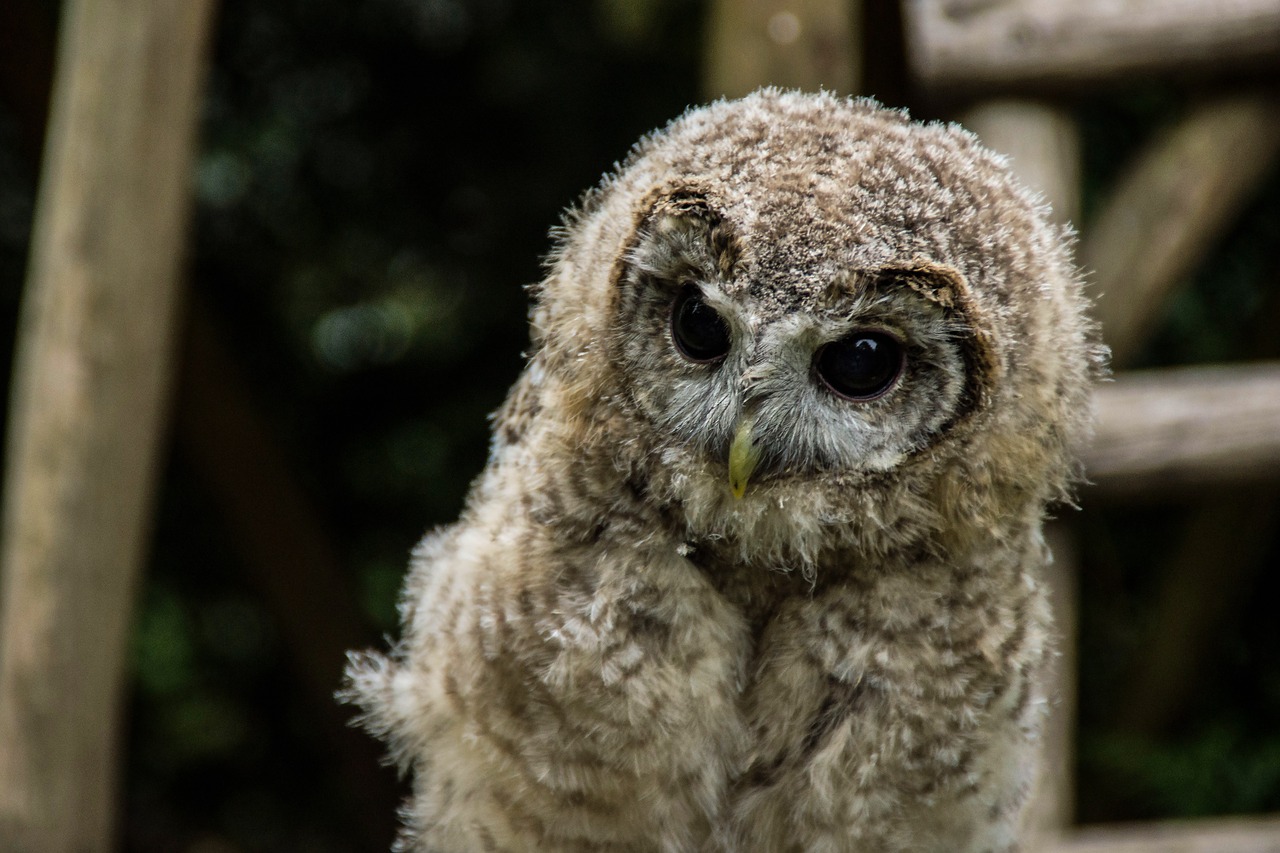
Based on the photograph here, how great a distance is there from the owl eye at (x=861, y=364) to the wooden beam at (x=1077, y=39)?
1.25m

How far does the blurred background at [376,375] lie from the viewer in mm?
3682

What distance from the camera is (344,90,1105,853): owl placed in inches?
49.7

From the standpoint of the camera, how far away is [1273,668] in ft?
12.1

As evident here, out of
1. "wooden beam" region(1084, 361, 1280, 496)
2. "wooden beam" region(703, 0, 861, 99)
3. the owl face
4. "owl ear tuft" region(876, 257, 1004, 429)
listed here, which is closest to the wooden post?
"wooden beam" region(703, 0, 861, 99)

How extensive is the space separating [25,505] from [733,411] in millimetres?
1609

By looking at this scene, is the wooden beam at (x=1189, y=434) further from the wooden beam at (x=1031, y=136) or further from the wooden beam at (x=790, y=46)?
the wooden beam at (x=790, y=46)

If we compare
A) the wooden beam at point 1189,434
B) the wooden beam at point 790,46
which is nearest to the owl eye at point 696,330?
the wooden beam at point 790,46

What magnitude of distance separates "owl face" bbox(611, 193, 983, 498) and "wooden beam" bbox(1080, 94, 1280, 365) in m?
1.32

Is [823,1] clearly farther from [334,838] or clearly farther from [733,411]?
[334,838]

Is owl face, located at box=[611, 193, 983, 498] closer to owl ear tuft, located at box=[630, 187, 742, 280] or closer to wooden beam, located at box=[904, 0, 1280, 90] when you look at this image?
owl ear tuft, located at box=[630, 187, 742, 280]

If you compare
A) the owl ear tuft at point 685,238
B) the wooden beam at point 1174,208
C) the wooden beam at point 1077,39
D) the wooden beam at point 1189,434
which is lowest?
the owl ear tuft at point 685,238

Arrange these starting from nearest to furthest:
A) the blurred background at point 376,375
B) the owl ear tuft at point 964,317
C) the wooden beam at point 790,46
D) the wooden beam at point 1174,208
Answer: the owl ear tuft at point 964,317
the wooden beam at point 790,46
the wooden beam at point 1174,208
the blurred background at point 376,375

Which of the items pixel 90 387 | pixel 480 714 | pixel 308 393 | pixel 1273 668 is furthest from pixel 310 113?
pixel 1273 668

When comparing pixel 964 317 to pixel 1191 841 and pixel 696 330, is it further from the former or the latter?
pixel 1191 841
